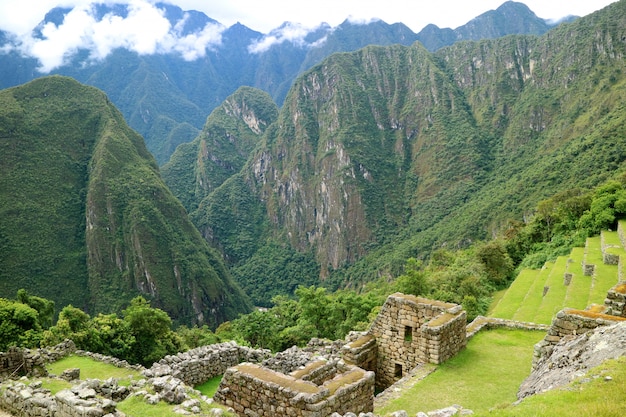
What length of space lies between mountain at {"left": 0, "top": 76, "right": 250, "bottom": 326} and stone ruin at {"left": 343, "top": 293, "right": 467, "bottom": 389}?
4174 inches

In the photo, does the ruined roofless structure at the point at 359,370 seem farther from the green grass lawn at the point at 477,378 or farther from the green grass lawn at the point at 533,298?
the green grass lawn at the point at 533,298

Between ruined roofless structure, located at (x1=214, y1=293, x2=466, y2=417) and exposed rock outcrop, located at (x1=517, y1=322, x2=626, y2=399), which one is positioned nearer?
exposed rock outcrop, located at (x1=517, y1=322, x2=626, y2=399)

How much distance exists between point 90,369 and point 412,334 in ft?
44.6

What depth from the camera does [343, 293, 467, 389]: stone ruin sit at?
1012cm

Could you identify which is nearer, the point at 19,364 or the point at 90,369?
the point at 19,364

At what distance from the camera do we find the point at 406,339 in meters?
10.8

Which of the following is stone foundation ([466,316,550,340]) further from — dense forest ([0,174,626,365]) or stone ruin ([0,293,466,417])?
dense forest ([0,174,626,365])

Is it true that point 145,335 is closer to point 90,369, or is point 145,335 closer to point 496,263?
point 90,369

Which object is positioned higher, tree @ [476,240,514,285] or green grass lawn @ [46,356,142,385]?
green grass lawn @ [46,356,142,385]

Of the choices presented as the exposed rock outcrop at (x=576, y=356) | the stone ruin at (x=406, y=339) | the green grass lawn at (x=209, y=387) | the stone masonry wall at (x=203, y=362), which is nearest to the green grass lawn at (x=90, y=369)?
the stone masonry wall at (x=203, y=362)

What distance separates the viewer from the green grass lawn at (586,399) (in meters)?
4.96

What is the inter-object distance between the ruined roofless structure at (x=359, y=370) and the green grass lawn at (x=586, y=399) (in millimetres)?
2416

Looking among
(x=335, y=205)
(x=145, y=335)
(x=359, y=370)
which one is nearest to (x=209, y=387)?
(x=359, y=370)

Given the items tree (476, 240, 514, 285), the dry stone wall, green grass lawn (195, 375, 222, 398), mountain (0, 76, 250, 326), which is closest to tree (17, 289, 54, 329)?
green grass lawn (195, 375, 222, 398)
